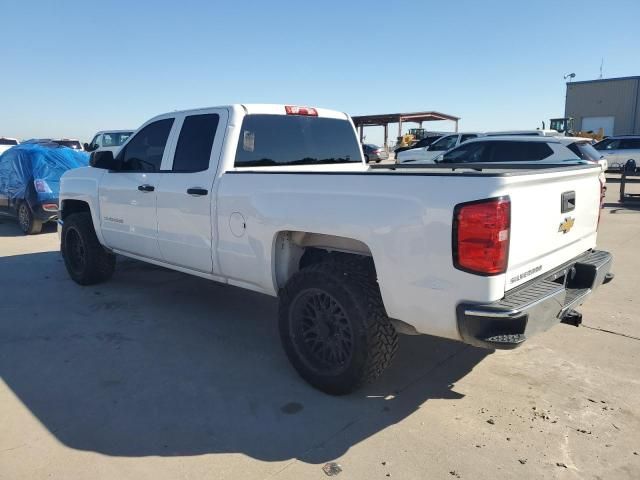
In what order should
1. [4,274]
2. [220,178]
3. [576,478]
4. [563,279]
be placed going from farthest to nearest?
[4,274], [220,178], [563,279], [576,478]

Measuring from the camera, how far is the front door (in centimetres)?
489

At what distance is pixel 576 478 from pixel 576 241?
5.37 feet

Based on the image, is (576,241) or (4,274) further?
(4,274)

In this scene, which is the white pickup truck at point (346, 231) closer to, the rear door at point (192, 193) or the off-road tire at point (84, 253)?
the rear door at point (192, 193)

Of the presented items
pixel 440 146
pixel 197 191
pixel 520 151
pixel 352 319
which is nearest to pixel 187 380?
pixel 352 319

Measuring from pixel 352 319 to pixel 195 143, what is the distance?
2293 millimetres

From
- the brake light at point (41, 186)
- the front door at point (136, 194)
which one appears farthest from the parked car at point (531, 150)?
the brake light at point (41, 186)

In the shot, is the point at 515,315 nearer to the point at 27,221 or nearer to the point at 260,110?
the point at 260,110

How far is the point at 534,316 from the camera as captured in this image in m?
2.79

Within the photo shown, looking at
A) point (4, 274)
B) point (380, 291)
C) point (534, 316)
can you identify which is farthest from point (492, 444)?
point (4, 274)

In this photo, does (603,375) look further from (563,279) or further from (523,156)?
(523,156)

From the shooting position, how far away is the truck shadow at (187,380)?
304 cm

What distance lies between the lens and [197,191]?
14.0 feet

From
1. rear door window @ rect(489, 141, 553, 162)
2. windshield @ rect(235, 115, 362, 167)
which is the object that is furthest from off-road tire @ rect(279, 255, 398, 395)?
rear door window @ rect(489, 141, 553, 162)
